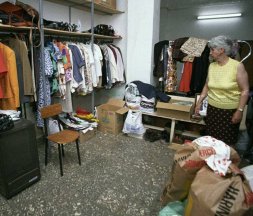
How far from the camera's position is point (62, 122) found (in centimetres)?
316

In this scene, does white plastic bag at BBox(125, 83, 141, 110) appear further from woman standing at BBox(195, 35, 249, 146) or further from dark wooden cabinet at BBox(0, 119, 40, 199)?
dark wooden cabinet at BBox(0, 119, 40, 199)

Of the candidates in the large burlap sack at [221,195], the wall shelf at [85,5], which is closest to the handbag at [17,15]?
the wall shelf at [85,5]

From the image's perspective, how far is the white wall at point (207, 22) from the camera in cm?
627

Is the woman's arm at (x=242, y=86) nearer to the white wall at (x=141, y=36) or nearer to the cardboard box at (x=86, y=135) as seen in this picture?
the white wall at (x=141, y=36)

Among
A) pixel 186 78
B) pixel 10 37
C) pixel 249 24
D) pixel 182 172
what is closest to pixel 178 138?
pixel 186 78

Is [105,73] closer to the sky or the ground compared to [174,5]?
closer to the ground

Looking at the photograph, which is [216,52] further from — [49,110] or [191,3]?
[191,3]

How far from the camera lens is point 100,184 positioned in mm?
2258

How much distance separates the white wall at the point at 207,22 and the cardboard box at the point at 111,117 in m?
4.67

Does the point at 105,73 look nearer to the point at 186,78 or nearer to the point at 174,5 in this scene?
the point at 186,78

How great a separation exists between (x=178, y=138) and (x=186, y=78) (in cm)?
91

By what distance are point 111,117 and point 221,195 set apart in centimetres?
261

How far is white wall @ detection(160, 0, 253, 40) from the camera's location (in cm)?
627

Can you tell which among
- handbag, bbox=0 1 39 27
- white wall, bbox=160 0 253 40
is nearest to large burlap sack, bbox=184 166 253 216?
handbag, bbox=0 1 39 27
